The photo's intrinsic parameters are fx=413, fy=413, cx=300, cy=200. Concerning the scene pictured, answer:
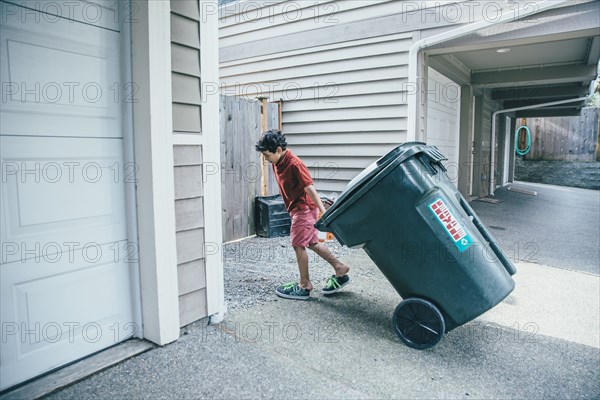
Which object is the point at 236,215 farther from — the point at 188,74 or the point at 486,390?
the point at 486,390

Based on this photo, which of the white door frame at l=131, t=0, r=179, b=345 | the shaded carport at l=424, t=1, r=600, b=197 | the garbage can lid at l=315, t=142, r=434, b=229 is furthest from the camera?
the shaded carport at l=424, t=1, r=600, b=197

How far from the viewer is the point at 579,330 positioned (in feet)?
8.98

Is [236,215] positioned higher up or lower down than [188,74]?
lower down

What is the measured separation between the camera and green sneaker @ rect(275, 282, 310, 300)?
10.3 ft

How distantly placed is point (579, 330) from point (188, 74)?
2.99 meters

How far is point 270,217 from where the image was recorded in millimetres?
5152

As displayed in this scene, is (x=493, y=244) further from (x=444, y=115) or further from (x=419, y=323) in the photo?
(x=444, y=115)

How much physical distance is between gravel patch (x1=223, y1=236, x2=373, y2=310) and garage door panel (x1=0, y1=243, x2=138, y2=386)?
2.93 ft

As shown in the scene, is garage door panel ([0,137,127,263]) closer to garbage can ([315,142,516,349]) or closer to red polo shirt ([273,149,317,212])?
red polo shirt ([273,149,317,212])

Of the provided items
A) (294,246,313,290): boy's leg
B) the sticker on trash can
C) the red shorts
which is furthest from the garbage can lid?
(294,246,313,290): boy's leg

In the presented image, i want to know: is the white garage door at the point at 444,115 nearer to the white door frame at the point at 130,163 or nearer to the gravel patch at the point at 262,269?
the gravel patch at the point at 262,269

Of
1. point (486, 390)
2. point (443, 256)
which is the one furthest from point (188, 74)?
point (486, 390)

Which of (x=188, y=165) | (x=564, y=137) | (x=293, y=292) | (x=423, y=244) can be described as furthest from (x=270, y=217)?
(x=564, y=137)

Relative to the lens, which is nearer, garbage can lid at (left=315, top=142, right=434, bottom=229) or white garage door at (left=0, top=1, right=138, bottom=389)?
white garage door at (left=0, top=1, right=138, bottom=389)
